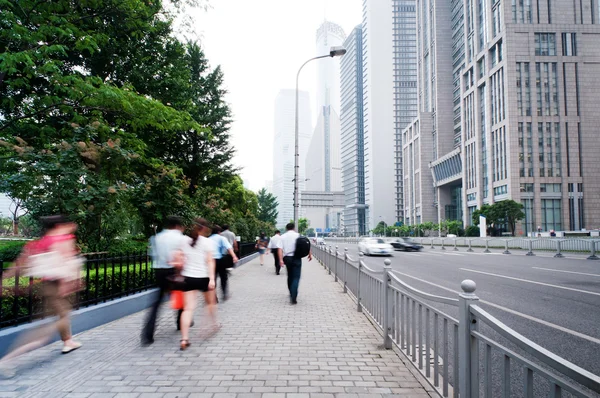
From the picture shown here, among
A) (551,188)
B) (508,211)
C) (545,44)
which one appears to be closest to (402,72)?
(545,44)

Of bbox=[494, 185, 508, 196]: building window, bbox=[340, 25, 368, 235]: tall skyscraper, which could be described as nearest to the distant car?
bbox=[494, 185, 508, 196]: building window

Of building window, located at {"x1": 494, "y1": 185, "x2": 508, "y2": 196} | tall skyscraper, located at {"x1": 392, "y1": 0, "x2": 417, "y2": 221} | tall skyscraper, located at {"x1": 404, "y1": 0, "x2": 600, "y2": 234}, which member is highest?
tall skyscraper, located at {"x1": 392, "y1": 0, "x2": 417, "y2": 221}

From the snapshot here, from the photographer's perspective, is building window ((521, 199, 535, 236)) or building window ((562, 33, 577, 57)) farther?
building window ((562, 33, 577, 57))

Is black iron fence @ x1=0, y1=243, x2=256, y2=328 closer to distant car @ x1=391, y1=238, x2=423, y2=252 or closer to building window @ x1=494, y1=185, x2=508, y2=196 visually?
distant car @ x1=391, y1=238, x2=423, y2=252

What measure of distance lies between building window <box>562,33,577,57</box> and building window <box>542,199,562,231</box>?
2743 centimetres

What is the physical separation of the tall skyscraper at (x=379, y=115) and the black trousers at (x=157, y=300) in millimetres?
139873

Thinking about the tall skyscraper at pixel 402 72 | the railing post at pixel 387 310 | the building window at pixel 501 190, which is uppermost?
the tall skyscraper at pixel 402 72

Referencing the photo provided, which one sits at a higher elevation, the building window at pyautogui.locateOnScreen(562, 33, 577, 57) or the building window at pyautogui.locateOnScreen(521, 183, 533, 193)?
the building window at pyautogui.locateOnScreen(562, 33, 577, 57)

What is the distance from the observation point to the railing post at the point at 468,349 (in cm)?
276

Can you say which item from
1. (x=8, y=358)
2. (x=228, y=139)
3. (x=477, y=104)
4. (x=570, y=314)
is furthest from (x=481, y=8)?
(x=8, y=358)

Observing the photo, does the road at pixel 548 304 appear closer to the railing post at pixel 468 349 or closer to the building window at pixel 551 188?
the railing post at pixel 468 349

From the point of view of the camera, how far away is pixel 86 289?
6.42 meters

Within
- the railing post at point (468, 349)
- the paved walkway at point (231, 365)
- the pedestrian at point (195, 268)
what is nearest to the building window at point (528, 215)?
the paved walkway at point (231, 365)

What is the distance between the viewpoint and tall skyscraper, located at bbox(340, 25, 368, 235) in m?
155
